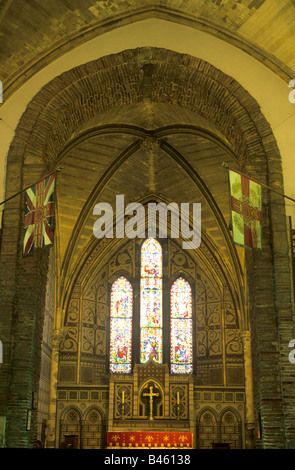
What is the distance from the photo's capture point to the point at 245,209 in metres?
10.9

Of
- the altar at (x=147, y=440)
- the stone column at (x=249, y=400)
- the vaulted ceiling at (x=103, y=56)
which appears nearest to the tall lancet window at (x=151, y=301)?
the stone column at (x=249, y=400)

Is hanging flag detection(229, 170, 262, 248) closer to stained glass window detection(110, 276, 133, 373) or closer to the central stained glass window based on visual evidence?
the central stained glass window

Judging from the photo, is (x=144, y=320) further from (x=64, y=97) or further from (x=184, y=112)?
(x=64, y=97)

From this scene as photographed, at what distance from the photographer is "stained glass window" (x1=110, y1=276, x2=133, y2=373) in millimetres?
22109

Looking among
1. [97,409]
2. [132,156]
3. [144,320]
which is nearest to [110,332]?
[144,320]

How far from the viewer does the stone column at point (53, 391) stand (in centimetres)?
1954

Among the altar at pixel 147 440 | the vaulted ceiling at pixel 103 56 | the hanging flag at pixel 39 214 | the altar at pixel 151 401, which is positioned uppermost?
the vaulted ceiling at pixel 103 56

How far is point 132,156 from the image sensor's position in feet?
62.3

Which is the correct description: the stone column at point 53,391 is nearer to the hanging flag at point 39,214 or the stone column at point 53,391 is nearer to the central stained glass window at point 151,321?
the central stained glass window at point 151,321

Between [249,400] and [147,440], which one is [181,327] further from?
[147,440]

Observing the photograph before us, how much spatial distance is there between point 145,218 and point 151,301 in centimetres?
329

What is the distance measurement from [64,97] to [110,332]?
11.9 meters

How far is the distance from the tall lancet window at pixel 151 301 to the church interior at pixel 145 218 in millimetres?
79

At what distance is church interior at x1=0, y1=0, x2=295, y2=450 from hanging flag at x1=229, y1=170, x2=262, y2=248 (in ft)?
0.82
